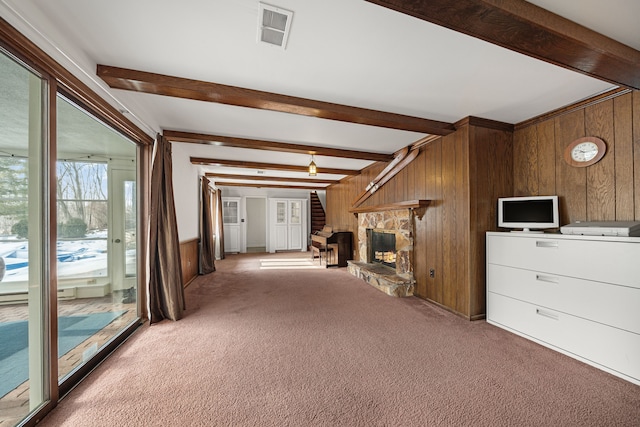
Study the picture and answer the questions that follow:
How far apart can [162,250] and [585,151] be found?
436 cm

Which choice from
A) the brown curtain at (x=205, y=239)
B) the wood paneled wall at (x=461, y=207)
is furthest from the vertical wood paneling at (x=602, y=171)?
the brown curtain at (x=205, y=239)

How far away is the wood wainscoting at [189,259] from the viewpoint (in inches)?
157

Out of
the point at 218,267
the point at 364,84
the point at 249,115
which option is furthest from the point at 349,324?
the point at 218,267

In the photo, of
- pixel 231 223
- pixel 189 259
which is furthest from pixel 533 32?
pixel 231 223

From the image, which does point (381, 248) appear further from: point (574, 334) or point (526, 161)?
point (574, 334)

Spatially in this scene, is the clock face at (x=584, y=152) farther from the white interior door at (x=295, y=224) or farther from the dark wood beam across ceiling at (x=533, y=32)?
the white interior door at (x=295, y=224)

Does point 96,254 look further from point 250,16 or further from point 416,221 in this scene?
point 416,221

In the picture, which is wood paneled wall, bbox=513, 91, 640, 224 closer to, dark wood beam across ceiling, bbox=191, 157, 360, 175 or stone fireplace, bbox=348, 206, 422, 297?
stone fireplace, bbox=348, 206, 422, 297

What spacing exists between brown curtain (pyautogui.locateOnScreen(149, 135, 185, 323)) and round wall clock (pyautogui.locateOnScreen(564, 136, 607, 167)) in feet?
13.8

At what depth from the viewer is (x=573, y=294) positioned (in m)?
2.04

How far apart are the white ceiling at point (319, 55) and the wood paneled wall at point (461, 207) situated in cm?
34

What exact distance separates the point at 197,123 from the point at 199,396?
2718 mm

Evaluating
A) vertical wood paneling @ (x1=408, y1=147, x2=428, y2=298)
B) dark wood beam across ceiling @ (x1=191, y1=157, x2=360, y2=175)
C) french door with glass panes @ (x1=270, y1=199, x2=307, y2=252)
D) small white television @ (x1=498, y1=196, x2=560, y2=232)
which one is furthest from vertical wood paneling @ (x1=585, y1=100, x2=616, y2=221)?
french door with glass panes @ (x1=270, y1=199, x2=307, y2=252)

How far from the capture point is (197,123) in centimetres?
293
